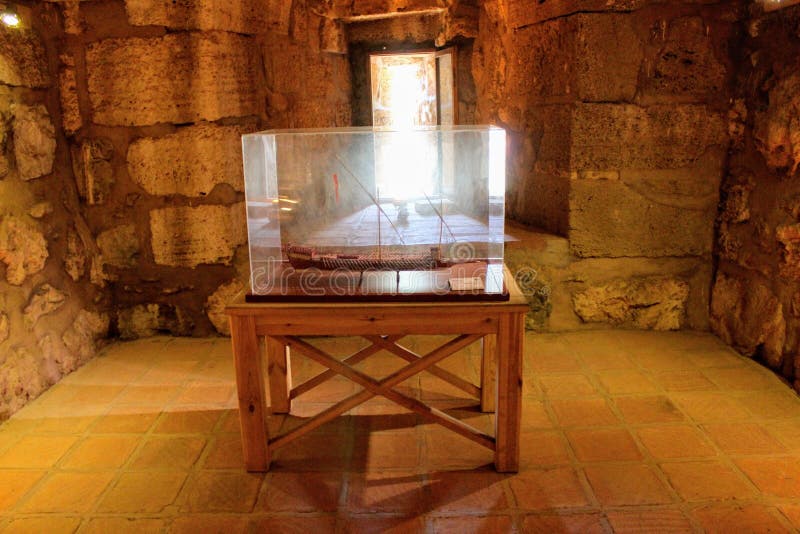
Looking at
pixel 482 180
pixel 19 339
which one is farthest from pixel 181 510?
pixel 482 180

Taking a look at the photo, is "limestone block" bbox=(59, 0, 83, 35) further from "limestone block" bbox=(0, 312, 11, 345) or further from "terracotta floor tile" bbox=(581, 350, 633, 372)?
"terracotta floor tile" bbox=(581, 350, 633, 372)

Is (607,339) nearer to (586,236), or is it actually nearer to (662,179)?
(586,236)

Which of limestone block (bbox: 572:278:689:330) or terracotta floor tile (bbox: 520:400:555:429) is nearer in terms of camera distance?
terracotta floor tile (bbox: 520:400:555:429)

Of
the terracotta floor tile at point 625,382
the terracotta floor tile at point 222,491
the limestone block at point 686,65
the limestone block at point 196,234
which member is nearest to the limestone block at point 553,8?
the limestone block at point 686,65

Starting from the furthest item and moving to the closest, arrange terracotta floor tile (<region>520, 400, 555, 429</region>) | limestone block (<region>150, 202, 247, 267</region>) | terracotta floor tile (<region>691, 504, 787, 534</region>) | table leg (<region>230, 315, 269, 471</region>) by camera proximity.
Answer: limestone block (<region>150, 202, 247, 267</region>)
terracotta floor tile (<region>520, 400, 555, 429</region>)
table leg (<region>230, 315, 269, 471</region>)
terracotta floor tile (<region>691, 504, 787, 534</region>)

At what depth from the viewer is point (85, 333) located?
11.2 ft

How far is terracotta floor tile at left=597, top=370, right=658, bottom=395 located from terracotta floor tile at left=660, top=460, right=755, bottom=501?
0.62m

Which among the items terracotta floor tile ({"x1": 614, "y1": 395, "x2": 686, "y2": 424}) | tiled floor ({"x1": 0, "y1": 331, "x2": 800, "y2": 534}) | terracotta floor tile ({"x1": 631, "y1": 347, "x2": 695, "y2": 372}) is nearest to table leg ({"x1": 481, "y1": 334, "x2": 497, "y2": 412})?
tiled floor ({"x1": 0, "y1": 331, "x2": 800, "y2": 534})

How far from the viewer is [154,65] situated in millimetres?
A: 3297

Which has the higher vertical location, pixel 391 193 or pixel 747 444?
pixel 391 193

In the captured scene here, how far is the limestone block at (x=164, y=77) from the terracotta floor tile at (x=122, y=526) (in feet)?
6.76

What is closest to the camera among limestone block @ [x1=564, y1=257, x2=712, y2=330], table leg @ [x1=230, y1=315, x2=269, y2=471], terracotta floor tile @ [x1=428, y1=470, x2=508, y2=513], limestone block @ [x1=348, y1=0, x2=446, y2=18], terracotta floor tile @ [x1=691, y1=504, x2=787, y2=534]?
terracotta floor tile @ [x1=691, y1=504, x2=787, y2=534]

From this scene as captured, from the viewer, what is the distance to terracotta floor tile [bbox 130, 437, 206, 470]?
7.95ft

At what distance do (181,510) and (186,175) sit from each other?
1.89 m
